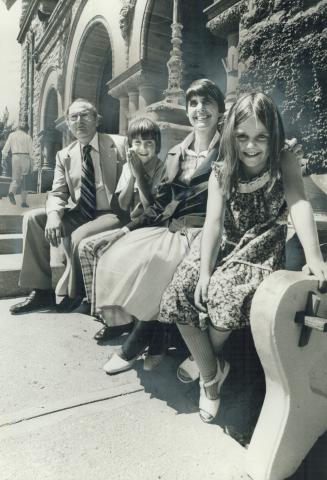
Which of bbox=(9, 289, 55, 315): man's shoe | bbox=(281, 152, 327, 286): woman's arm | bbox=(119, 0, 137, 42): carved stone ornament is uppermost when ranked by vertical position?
bbox=(119, 0, 137, 42): carved stone ornament

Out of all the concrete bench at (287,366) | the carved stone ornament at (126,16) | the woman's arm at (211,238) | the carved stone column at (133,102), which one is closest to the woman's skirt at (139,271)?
the woman's arm at (211,238)

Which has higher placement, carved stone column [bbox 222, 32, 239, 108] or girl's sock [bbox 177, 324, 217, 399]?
carved stone column [bbox 222, 32, 239, 108]

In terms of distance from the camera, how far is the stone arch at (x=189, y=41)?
14.4 ft

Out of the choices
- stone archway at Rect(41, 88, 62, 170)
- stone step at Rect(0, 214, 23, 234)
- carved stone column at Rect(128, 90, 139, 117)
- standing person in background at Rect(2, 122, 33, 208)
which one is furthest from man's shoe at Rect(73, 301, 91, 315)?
stone archway at Rect(41, 88, 62, 170)

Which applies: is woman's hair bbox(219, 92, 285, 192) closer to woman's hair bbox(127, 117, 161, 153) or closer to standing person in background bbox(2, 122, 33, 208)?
woman's hair bbox(127, 117, 161, 153)

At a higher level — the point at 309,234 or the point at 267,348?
the point at 309,234

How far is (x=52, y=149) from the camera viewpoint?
10820mm

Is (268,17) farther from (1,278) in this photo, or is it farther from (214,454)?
(1,278)

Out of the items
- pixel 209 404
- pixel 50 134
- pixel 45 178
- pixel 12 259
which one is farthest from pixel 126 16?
pixel 45 178

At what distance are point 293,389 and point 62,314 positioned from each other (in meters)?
A: 2.05

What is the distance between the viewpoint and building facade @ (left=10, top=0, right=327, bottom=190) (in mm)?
2445

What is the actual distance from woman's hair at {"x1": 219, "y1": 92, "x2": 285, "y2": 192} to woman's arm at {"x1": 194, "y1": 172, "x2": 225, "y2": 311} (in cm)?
6

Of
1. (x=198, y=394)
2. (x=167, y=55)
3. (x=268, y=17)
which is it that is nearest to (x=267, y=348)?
(x=198, y=394)

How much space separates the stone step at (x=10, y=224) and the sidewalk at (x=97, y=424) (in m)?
2.97
